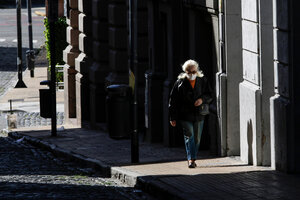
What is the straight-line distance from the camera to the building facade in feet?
39.9

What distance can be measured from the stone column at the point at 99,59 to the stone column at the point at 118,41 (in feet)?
4.45

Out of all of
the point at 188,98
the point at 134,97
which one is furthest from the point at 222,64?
the point at 188,98

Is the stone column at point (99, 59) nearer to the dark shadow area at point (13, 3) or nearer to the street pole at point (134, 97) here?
the street pole at point (134, 97)

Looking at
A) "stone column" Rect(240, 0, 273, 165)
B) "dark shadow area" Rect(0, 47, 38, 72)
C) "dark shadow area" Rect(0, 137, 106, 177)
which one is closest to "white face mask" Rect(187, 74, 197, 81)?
"stone column" Rect(240, 0, 273, 165)

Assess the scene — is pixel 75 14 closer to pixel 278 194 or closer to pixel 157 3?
pixel 157 3

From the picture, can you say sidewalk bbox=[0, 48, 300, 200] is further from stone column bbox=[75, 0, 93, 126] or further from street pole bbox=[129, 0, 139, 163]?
stone column bbox=[75, 0, 93, 126]

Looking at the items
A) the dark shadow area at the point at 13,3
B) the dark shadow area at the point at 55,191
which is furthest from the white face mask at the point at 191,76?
the dark shadow area at the point at 13,3

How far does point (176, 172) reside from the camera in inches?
501

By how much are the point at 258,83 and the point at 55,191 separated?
139 inches

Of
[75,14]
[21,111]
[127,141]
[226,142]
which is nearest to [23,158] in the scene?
[127,141]

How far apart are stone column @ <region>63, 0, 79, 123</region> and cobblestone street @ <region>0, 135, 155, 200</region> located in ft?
30.6

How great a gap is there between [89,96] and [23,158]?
849 cm

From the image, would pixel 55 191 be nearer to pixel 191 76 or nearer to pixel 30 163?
pixel 191 76

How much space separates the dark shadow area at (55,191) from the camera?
1114 cm
